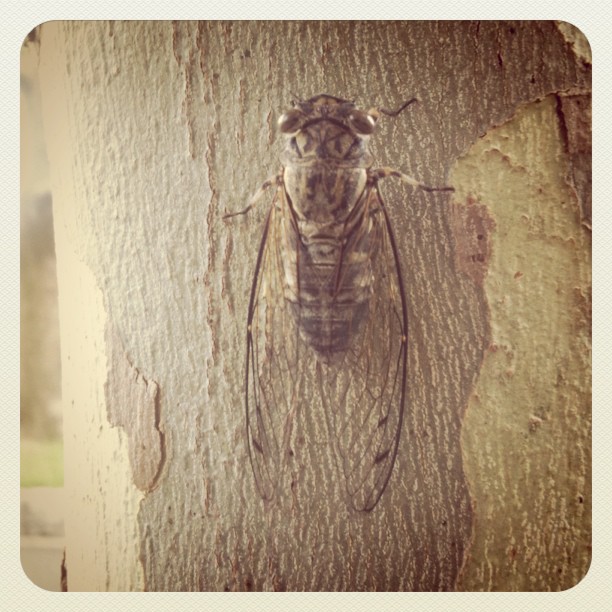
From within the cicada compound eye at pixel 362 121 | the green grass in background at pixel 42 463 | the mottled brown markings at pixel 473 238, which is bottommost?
the green grass in background at pixel 42 463

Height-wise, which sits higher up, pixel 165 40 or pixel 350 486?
pixel 165 40

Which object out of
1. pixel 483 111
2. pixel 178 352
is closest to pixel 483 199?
pixel 483 111

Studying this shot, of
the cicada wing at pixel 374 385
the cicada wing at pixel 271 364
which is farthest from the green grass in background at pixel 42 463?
the cicada wing at pixel 374 385

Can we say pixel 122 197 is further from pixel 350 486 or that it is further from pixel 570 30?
pixel 570 30

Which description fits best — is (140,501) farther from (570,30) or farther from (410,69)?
(570,30)

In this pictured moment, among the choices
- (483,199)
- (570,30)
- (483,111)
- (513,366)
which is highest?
(570,30)

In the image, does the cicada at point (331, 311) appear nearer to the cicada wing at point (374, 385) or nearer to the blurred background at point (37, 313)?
the cicada wing at point (374, 385)
